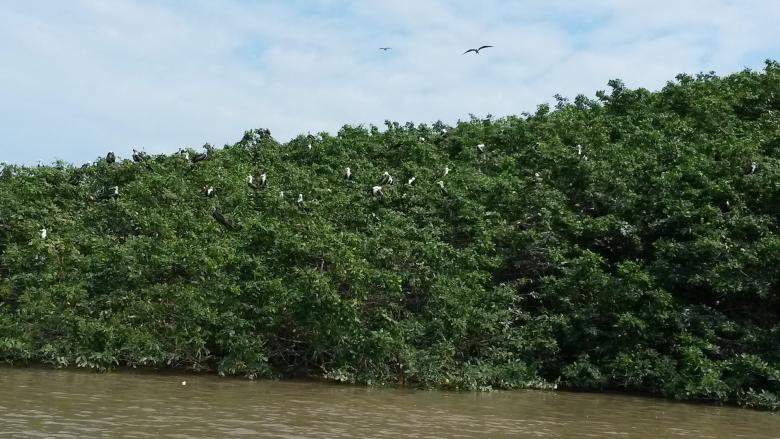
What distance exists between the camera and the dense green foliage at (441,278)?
1364cm

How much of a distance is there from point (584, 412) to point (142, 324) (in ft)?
23.2

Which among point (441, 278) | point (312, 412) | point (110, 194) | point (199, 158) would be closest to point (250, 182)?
point (199, 158)

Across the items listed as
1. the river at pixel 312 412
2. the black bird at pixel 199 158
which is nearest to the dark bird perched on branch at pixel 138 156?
the black bird at pixel 199 158

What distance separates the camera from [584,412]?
12312 millimetres

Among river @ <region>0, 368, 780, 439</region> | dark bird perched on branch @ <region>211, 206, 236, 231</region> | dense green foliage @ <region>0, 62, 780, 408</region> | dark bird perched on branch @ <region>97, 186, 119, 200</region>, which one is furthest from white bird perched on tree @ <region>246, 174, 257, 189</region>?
river @ <region>0, 368, 780, 439</region>

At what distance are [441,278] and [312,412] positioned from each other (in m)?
4.40

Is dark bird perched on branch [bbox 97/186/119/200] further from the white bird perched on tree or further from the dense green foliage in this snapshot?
the white bird perched on tree

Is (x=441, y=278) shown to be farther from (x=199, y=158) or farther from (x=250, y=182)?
(x=199, y=158)

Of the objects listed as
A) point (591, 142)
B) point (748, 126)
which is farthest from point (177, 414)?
point (748, 126)

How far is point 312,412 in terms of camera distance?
10938mm

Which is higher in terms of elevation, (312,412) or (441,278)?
(441,278)

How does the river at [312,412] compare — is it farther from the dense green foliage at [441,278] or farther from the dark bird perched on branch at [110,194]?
the dark bird perched on branch at [110,194]

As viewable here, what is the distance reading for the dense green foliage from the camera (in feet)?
44.8

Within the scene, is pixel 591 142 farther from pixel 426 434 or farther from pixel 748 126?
pixel 426 434
